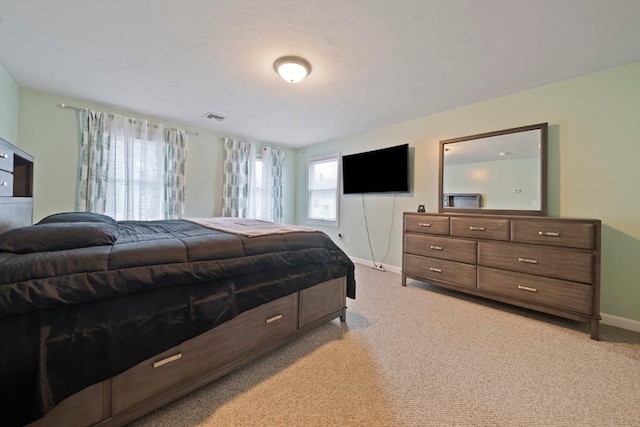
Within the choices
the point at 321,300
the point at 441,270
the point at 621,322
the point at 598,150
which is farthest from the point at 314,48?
the point at 621,322

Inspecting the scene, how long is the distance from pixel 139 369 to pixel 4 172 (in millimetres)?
1714

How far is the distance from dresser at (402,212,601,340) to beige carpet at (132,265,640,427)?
11.0 inches

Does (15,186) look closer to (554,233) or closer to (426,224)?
(426,224)

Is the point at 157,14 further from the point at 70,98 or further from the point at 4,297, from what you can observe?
the point at 70,98

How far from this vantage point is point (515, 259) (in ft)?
7.65

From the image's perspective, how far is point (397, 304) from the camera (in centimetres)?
259

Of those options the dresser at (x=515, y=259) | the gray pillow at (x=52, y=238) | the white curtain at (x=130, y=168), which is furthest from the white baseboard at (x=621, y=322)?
the white curtain at (x=130, y=168)

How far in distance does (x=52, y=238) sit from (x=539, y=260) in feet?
11.2

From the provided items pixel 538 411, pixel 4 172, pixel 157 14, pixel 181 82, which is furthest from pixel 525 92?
pixel 4 172

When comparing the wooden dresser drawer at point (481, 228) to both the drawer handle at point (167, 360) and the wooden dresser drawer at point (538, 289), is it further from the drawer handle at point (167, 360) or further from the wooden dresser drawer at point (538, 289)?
the drawer handle at point (167, 360)

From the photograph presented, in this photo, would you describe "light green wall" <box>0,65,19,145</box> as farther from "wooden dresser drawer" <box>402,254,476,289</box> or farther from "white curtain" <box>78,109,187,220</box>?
"wooden dresser drawer" <box>402,254,476,289</box>

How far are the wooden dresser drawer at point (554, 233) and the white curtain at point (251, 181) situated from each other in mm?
3943

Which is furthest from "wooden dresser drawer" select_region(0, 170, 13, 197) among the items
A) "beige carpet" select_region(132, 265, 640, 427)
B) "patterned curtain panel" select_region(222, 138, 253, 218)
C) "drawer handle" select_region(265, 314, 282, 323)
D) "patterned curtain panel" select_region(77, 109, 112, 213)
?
"patterned curtain panel" select_region(222, 138, 253, 218)

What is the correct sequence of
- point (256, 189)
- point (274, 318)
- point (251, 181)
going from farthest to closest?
point (256, 189)
point (251, 181)
point (274, 318)
